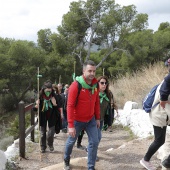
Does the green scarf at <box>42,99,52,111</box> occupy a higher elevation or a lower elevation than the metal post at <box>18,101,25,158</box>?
higher

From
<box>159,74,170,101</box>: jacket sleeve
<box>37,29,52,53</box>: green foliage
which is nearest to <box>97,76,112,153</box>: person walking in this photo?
<box>159,74,170,101</box>: jacket sleeve

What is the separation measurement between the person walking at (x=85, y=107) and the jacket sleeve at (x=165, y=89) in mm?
937

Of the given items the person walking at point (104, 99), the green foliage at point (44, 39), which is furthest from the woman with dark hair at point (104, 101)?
the green foliage at point (44, 39)

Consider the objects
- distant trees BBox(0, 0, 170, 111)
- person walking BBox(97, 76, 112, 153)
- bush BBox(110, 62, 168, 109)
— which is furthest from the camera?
distant trees BBox(0, 0, 170, 111)

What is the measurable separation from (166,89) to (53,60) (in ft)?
87.8

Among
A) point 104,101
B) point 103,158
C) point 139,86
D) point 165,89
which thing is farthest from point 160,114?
point 139,86

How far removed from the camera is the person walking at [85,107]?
13.8 feet

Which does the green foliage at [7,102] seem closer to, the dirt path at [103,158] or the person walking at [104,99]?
the dirt path at [103,158]

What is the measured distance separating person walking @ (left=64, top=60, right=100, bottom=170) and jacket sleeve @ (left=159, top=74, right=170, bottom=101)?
94 cm

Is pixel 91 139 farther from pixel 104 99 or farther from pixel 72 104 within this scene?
pixel 104 99

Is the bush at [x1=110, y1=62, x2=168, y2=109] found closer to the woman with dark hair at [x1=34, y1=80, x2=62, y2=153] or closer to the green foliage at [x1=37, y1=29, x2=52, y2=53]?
the woman with dark hair at [x1=34, y1=80, x2=62, y2=153]

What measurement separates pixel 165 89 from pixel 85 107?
3.68 ft

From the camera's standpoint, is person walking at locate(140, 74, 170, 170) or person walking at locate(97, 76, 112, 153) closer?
person walking at locate(140, 74, 170, 170)

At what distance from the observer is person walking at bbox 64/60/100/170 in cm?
421
